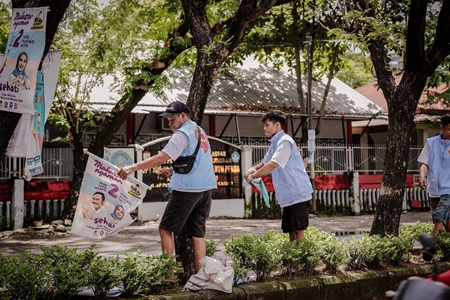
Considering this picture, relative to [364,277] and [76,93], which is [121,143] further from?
[364,277]

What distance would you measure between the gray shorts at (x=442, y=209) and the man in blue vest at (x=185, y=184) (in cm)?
366

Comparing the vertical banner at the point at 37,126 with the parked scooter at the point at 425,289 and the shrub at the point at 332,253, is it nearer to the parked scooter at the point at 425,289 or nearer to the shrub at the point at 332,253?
the shrub at the point at 332,253

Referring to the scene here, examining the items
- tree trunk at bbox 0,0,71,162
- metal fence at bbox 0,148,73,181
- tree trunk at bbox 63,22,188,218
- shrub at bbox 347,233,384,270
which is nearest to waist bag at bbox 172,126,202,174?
tree trunk at bbox 0,0,71,162

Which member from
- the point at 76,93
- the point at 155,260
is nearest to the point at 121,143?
the point at 76,93

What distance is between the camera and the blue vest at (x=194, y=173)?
6.33m

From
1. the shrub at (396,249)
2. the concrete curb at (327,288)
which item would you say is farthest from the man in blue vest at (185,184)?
the shrub at (396,249)

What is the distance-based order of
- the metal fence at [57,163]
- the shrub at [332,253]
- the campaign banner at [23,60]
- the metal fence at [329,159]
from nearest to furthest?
the campaign banner at [23,60] → the shrub at [332,253] → the metal fence at [57,163] → the metal fence at [329,159]

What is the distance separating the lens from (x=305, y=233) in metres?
7.75

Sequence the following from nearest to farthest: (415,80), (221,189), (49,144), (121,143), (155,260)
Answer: (155,260), (415,80), (221,189), (49,144), (121,143)

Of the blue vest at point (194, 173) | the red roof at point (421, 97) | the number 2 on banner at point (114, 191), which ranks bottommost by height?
the number 2 on banner at point (114, 191)

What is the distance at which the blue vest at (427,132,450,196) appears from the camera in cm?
871

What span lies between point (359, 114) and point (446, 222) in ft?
48.0

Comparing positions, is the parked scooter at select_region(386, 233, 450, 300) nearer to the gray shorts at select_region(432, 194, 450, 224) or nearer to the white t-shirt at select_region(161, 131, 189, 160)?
the white t-shirt at select_region(161, 131, 189, 160)

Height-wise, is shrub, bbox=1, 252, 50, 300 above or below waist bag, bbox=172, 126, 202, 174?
below
